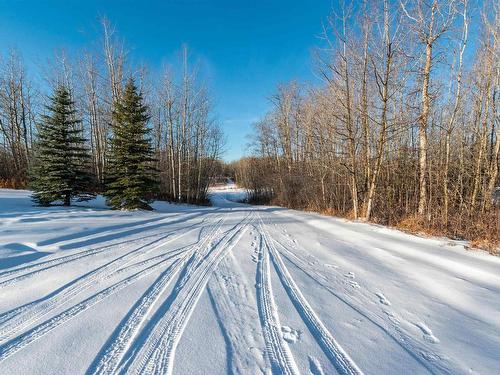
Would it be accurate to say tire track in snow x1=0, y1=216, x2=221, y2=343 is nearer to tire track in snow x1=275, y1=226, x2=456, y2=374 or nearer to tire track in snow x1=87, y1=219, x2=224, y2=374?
tire track in snow x1=87, y1=219, x2=224, y2=374

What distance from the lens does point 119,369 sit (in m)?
1.79

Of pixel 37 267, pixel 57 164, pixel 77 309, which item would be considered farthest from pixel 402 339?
pixel 57 164

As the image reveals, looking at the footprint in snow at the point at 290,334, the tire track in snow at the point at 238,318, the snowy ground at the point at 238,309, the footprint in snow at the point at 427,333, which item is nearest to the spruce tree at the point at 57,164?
the snowy ground at the point at 238,309

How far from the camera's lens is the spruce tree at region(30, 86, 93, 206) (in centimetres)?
1018

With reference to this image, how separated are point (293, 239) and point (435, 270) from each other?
3.17m

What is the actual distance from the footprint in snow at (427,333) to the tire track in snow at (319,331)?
99 centimetres

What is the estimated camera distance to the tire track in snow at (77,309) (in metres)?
1.98

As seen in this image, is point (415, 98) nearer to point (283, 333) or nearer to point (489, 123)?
point (489, 123)

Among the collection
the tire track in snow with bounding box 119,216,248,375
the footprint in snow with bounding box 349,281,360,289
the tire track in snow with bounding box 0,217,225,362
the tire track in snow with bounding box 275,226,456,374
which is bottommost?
the footprint in snow with bounding box 349,281,360,289

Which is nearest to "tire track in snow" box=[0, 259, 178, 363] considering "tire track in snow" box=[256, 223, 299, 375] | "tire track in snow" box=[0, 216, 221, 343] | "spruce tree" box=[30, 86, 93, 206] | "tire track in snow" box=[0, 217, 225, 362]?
"tire track in snow" box=[0, 217, 225, 362]

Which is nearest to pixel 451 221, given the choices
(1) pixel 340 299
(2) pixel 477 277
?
(2) pixel 477 277

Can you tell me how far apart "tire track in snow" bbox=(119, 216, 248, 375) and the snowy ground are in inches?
0.5

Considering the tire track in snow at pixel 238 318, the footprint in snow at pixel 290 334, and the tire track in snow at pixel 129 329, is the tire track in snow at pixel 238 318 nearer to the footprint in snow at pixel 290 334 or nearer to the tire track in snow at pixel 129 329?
the footprint in snow at pixel 290 334

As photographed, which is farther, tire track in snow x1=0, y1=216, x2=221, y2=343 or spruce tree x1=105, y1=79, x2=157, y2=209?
spruce tree x1=105, y1=79, x2=157, y2=209
